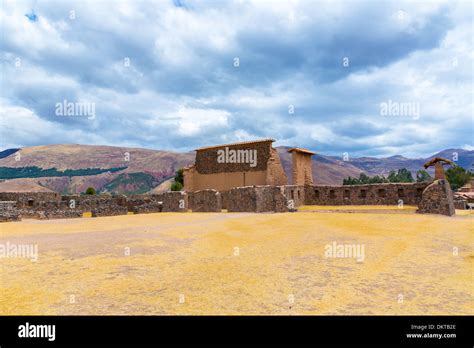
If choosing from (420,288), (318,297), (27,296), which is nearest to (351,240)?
(420,288)

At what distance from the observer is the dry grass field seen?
5430 millimetres

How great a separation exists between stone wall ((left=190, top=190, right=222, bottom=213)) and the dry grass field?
1792cm


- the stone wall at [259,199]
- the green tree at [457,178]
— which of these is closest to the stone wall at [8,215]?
the stone wall at [259,199]

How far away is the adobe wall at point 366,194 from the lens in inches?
1300

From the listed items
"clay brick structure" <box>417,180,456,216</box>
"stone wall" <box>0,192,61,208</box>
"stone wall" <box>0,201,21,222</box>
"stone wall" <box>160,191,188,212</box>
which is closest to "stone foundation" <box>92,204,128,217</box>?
"stone wall" <box>160,191,188,212</box>

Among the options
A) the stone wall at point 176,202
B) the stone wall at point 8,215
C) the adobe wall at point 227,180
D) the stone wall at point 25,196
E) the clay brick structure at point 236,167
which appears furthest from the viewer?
the adobe wall at point 227,180

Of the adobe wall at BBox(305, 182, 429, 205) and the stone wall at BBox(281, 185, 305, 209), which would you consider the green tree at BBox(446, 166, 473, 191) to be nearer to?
the adobe wall at BBox(305, 182, 429, 205)

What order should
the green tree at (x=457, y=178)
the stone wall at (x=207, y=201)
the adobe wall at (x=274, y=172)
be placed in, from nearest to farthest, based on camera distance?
the stone wall at (x=207, y=201), the adobe wall at (x=274, y=172), the green tree at (x=457, y=178)

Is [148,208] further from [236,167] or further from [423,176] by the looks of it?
[423,176]

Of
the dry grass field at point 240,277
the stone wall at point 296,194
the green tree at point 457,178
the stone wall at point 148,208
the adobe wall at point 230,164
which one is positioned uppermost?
the adobe wall at point 230,164

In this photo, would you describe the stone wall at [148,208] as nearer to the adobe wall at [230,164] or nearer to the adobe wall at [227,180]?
the adobe wall at [227,180]
